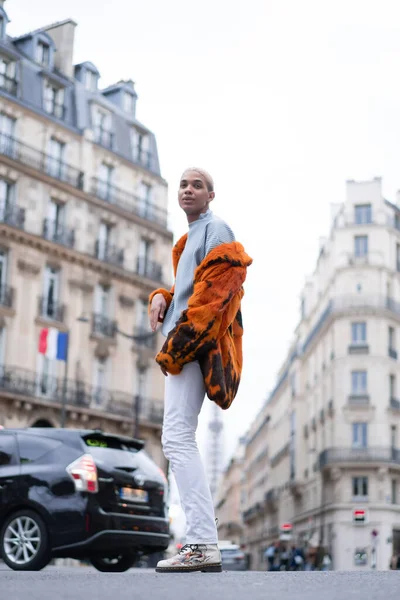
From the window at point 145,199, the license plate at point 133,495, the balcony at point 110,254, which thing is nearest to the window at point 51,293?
the balcony at point 110,254

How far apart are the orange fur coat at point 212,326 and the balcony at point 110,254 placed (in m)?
41.0

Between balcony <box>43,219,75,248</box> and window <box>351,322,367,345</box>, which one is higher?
window <box>351,322,367,345</box>

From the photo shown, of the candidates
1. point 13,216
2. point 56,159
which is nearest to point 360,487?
point 56,159

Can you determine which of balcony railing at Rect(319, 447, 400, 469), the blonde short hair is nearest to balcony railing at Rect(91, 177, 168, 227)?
balcony railing at Rect(319, 447, 400, 469)

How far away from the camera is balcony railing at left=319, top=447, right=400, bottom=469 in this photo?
64375 mm

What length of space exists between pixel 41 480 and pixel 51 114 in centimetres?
3896

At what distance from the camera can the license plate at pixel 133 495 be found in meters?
9.36

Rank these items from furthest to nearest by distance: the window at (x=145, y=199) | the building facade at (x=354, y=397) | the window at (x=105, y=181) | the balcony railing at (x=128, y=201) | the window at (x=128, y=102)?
the building facade at (x=354, y=397) → the window at (x=128, y=102) → the window at (x=145, y=199) → the window at (x=105, y=181) → the balcony railing at (x=128, y=201)

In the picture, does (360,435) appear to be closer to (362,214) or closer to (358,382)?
(358,382)

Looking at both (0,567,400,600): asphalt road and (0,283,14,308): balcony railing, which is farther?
(0,283,14,308): balcony railing

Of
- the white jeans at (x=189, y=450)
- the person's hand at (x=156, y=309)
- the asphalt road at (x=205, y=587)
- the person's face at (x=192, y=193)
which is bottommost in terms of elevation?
the asphalt road at (x=205, y=587)

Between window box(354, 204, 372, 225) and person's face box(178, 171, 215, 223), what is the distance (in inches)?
2541

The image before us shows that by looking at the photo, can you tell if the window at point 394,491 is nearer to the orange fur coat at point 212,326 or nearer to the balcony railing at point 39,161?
the balcony railing at point 39,161

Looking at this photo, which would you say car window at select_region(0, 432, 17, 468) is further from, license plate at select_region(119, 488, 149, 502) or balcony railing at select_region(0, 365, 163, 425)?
balcony railing at select_region(0, 365, 163, 425)
